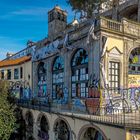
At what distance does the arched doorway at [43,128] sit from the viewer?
22.0 meters

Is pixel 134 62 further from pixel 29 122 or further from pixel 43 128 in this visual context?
pixel 29 122

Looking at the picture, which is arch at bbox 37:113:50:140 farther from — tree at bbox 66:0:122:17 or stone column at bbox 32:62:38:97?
tree at bbox 66:0:122:17

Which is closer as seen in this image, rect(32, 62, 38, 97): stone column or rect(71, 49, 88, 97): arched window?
rect(71, 49, 88, 97): arched window

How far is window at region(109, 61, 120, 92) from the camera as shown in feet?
63.4

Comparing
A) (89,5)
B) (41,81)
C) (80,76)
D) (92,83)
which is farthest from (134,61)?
(89,5)

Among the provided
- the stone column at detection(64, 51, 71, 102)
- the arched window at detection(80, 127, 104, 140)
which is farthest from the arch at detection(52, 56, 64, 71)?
the arched window at detection(80, 127, 104, 140)

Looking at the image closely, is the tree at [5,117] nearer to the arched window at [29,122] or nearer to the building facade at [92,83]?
the arched window at [29,122]

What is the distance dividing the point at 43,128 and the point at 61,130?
397cm

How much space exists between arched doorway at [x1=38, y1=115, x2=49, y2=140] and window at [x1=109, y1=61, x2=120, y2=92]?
7226 millimetres

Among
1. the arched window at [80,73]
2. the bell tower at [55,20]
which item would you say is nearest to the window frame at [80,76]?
the arched window at [80,73]

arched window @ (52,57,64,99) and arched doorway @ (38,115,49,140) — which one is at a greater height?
arched window @ (52,57,64,99)

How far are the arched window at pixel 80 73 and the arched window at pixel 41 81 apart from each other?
21.2 feet

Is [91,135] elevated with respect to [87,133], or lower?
lower

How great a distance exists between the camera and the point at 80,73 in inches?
866
